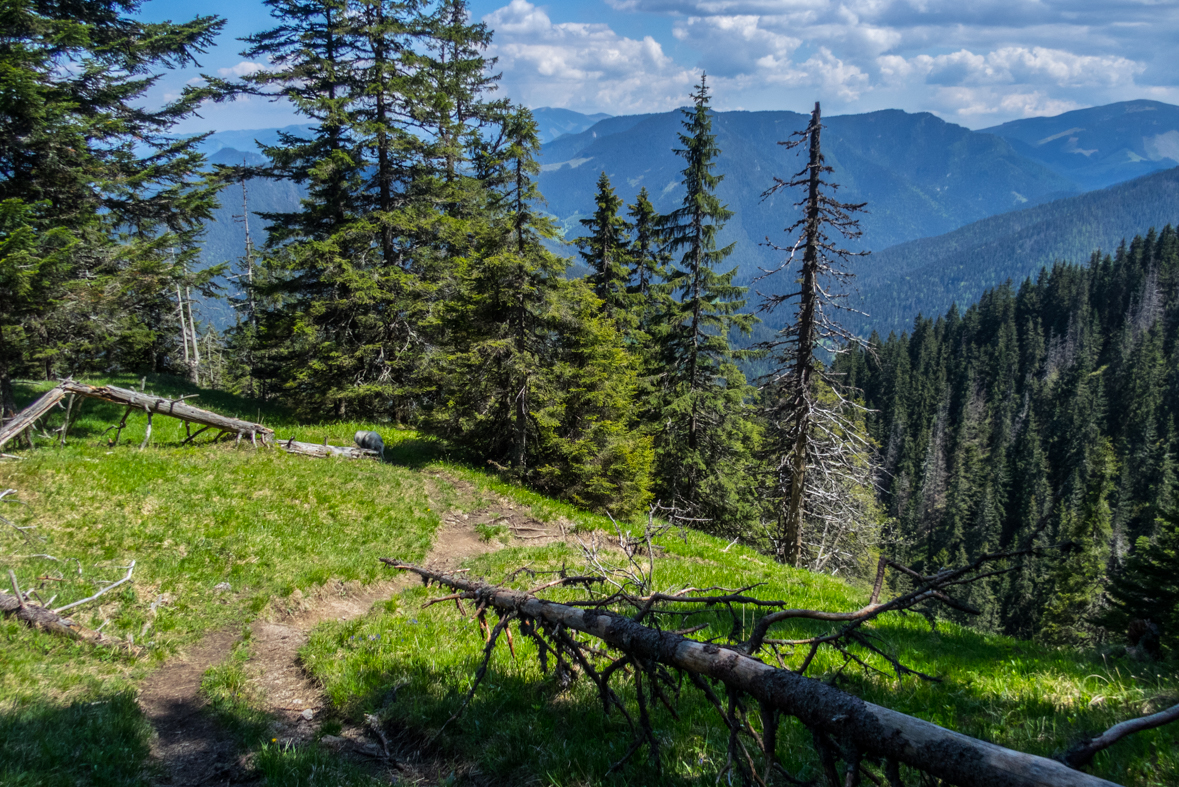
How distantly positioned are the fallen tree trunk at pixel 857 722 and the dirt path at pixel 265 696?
272 cm

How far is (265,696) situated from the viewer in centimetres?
662

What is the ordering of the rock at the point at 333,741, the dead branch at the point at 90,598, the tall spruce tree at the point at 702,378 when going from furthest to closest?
the tall spruce tree at the point at 702,378 → the dead branch at the point at 90,598 → the rock at the point at 333,741

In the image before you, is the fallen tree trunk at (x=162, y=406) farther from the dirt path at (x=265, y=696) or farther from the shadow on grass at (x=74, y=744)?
the shadow on grass at (x=74, y=744)

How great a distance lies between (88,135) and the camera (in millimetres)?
16500

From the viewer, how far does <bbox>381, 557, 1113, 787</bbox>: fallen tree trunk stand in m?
2.03

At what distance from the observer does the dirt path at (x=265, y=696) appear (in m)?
→ 5.08

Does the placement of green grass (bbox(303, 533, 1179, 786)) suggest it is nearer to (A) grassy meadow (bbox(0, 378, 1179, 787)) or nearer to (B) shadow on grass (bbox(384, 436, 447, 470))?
(A) grassy meadow (bbox(0, 378, 1179, 787))

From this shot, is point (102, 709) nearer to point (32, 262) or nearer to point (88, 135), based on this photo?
point (32, 262)

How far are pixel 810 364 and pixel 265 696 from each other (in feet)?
54.9

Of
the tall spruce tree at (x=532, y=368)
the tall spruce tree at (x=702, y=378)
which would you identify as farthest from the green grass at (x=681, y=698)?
the tall spruce tree at (x=702, y=378)

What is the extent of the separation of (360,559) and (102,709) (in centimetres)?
521

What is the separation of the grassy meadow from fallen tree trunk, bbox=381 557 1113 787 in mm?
1043

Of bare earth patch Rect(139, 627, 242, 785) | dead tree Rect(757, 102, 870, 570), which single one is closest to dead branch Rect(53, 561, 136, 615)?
bare earth patch Rect(139, 627, 242, 785)

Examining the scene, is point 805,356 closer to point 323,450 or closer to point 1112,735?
point 323,450
